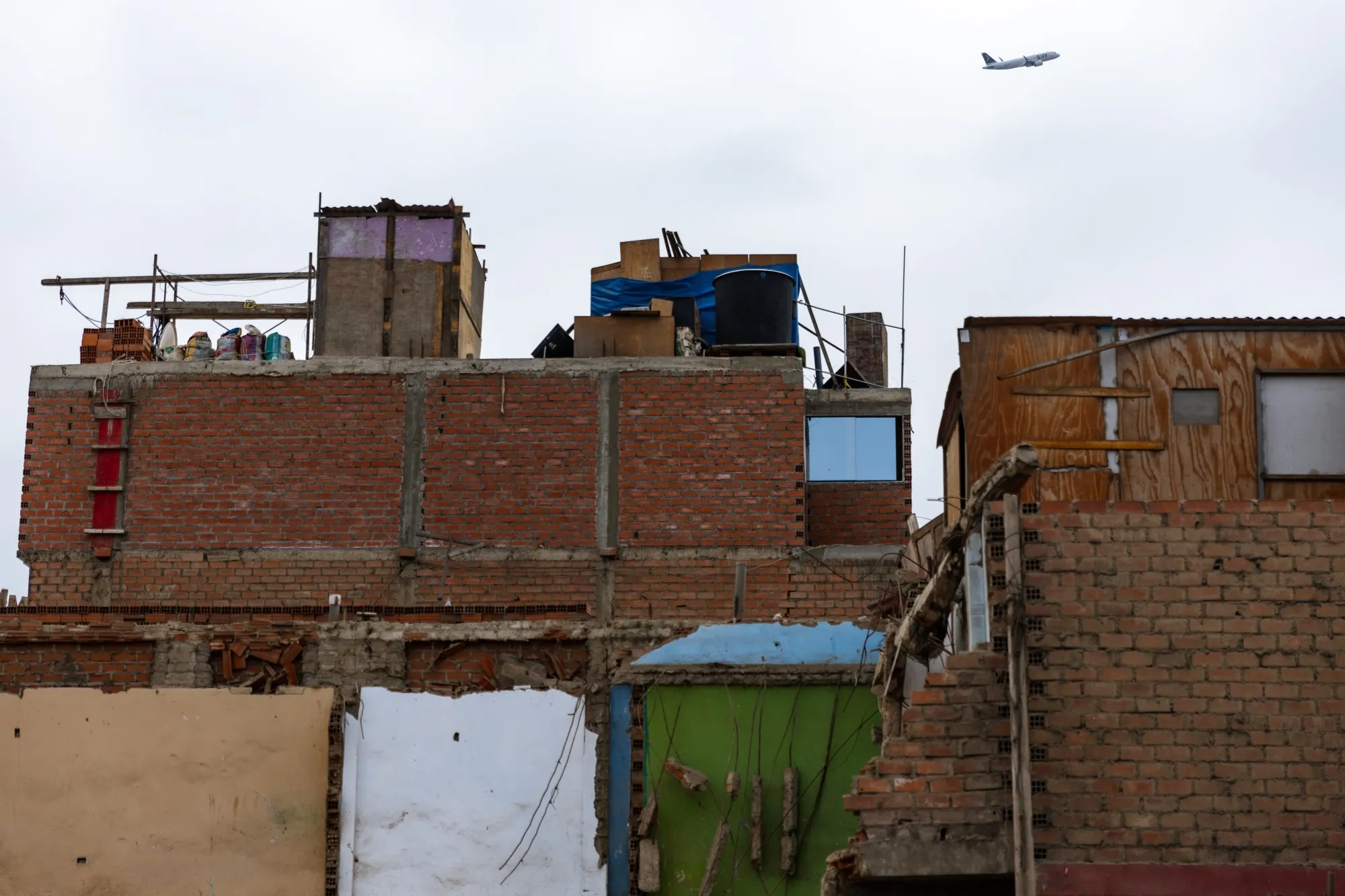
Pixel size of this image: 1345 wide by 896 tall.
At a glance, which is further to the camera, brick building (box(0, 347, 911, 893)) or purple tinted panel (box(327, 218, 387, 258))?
purple tinted panel (box(327, 218, 387, 258))

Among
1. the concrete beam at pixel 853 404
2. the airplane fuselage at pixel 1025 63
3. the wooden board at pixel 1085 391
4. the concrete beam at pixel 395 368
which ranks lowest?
the wooden board at pixel 1085 391

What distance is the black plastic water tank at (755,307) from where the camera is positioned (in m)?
19.6

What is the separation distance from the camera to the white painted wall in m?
12.6

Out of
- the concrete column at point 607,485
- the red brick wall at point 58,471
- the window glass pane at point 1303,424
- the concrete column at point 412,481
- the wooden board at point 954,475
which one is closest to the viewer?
the window glass pane at point 1303,424

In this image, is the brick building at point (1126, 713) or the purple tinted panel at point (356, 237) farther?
the purple tinted panel at point (356, 237)

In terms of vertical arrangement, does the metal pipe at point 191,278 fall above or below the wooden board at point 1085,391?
above

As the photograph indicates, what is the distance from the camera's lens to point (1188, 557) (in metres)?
8.20

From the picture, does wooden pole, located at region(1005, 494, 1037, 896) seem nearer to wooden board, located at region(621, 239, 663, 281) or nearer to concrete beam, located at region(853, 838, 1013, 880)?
concrete beam, located at region(853, 838, 1013, 880)

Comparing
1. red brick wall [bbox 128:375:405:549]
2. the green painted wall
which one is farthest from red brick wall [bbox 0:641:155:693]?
red brick wall [bbox 128:375:405:549]

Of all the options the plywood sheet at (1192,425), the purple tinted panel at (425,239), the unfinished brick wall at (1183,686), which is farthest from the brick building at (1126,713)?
the purple tinted panel at (425,239)

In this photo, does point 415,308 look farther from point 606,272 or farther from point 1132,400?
point 1132,400

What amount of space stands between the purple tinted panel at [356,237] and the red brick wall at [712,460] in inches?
156

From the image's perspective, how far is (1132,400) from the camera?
32.7ft

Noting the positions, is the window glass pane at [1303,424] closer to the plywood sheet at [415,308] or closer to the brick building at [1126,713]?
the brick building at [1126,713]
